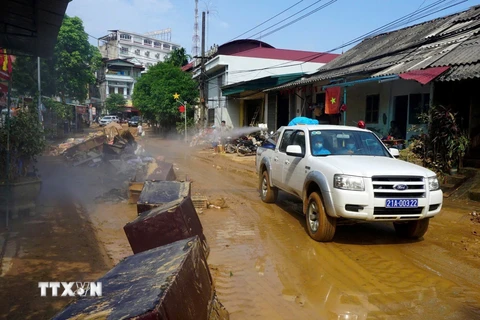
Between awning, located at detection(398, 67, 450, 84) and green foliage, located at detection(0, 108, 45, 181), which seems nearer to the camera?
green foliage, located at detection(0, 108, 45, 181)

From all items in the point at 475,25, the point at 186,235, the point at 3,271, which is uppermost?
the point at 475,25

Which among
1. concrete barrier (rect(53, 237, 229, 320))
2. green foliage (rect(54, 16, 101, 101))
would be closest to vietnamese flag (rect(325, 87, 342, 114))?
concrete barrier (rect(53, 237, 229, 320))

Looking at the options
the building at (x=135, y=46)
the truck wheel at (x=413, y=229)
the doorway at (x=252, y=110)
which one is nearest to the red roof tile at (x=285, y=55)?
the doorway at (x=252, y=110)

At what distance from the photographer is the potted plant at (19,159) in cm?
699

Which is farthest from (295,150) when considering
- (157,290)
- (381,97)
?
(381,97)

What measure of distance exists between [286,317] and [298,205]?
16.5ft

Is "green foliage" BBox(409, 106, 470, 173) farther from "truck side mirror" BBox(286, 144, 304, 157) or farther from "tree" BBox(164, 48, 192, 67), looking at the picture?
"tree" BBox(164, 48, 192, 67)

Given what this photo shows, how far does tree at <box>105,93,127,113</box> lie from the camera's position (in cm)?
6425

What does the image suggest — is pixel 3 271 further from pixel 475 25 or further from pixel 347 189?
pixel 475 25

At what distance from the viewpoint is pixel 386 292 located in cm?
410

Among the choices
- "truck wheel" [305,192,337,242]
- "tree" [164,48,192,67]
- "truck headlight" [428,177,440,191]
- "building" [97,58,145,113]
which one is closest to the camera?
"truck headlight" [428,177,440,191]

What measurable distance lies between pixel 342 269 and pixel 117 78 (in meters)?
68.6

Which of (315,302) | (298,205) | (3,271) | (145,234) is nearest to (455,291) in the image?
(315,302)

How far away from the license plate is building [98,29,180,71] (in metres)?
82.0
